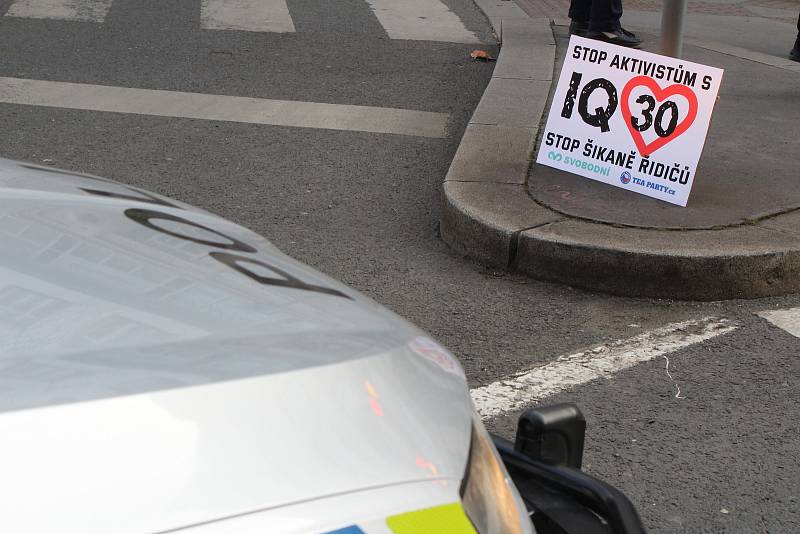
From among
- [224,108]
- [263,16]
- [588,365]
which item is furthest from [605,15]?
[588,365]

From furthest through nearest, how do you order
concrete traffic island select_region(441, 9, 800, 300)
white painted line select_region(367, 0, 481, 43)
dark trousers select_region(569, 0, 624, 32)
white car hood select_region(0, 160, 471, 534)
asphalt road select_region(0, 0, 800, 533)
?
1. white painted line select_region(367, 0, 481, 43)
2. dark trousers select_region(569, 0, 624, 32)
3. concrete traffic island select_region(441, 9, 800, 300)
4. asphalt road select_region(0, 0, 800, 533)
5. white car hood select_region(0, 160, 471, 534)

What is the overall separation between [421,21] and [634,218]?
6499 mm

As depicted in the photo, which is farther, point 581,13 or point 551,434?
point 581,13

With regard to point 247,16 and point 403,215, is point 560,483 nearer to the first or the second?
point 403,215

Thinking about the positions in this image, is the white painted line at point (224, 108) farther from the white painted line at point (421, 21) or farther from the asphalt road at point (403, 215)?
the white painted line at point (421, 21)

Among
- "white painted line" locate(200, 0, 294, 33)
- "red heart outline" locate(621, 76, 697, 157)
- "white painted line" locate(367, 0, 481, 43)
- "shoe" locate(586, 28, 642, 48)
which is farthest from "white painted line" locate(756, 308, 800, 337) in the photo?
"white painted line" locate(200, 0, 294, 33)

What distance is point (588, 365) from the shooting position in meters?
3.79

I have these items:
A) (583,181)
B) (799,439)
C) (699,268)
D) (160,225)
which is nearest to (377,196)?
(583,181)

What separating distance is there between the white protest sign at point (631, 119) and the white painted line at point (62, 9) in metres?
6.15

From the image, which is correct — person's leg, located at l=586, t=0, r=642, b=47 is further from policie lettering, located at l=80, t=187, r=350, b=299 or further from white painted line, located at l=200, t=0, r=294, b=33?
policie lettering, located at l=80, t=187, r=350, b=299

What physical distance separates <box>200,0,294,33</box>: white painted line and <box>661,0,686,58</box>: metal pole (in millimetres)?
5016

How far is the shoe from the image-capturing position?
27.8 feet

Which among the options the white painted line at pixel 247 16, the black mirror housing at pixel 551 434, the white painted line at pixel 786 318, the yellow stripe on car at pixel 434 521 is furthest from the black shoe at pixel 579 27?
the yellow stripe on car at pixel 434 521

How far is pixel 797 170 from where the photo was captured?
568 cm
